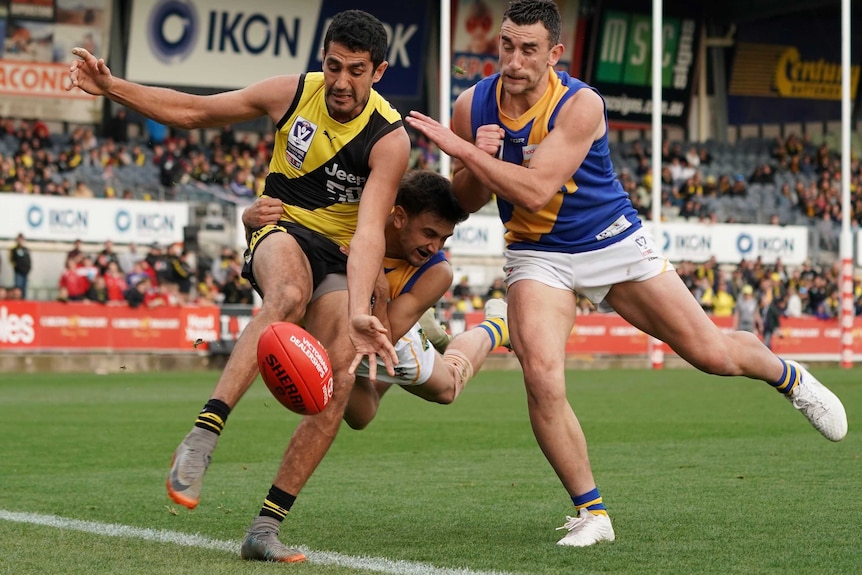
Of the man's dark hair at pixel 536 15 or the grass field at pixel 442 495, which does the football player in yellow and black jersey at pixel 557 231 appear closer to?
the man's dark hair at pixel 536 15

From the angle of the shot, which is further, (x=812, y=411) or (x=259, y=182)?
(x=259, y=182)

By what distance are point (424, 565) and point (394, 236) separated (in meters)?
2.16

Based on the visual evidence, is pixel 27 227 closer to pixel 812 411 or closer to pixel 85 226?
pixel 85 226

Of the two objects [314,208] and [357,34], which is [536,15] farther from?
[314,208]

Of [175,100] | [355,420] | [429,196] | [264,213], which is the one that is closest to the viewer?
[175,100]

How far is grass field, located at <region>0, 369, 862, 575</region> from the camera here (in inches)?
209

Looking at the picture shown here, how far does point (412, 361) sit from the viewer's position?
723cm

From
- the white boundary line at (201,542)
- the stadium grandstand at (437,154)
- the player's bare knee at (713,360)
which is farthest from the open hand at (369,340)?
the stadium grandstand at (437,154)

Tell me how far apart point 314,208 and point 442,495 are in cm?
210

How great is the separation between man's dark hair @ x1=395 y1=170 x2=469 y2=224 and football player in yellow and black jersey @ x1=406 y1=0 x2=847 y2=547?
100 millimetres

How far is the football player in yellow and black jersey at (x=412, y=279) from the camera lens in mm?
6559

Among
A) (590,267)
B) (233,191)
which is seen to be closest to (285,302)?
(590,267)

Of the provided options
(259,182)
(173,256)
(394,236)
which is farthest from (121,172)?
(394,236)

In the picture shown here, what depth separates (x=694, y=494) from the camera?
7387mm
